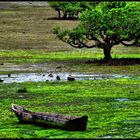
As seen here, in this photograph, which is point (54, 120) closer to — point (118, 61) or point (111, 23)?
point (118, 61)

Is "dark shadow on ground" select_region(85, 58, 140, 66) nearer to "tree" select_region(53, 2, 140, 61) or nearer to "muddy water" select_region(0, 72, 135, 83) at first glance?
"tree" select_region(53, 2, 140, 61)

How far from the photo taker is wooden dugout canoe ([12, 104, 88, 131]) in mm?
16484

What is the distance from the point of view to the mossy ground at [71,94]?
17.1 m

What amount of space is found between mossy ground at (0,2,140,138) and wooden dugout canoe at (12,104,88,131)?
167mm

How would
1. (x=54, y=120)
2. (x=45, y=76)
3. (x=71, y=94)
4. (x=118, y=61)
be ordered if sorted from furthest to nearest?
1. (x=118, y=61)
2. (x=45, y=76)
3. (x=71, y=94)
4. (x=54, y=120)

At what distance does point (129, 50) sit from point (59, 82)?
17.0 metres

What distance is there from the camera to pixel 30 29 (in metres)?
58.9

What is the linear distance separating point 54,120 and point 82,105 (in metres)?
4.88

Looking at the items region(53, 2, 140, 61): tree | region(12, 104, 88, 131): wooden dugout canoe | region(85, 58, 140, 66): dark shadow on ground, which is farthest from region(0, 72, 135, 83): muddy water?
region(12, 104, 88, 131): wooden dugout canoe

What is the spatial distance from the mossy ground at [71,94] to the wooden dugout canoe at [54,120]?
17 centimetres

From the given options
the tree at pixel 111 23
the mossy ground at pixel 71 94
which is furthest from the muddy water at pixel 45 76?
the tree at pixel 111 23

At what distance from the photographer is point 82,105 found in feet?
71.9

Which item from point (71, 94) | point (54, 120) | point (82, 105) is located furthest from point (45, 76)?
point (54, 120)

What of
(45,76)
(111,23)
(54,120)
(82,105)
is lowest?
(45,76)
